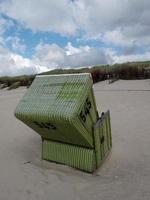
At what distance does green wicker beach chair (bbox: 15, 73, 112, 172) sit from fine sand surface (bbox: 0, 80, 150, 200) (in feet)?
0.94

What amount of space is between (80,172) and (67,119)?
1.31 m

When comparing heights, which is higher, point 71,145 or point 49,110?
point 49,110

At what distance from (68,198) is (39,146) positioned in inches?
116

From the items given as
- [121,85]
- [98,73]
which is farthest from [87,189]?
[98,73]

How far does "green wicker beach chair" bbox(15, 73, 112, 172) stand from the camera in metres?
4.84

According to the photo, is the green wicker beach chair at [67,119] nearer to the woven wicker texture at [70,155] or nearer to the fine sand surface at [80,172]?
the woven wicker texture at [70,155]

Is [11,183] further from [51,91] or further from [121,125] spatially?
[121,125]

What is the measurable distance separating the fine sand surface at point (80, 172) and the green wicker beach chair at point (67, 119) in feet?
0.94

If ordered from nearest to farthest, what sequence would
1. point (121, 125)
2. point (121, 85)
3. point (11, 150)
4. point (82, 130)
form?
point (82, 130)
point (11, 150)
point (121, 125)
point (121, 85)

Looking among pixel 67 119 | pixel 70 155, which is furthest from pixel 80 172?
pixel 67 119

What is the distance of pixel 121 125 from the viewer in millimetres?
8562

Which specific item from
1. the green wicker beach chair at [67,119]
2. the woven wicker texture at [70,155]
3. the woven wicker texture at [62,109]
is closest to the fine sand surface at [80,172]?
the woven wicker texture at [70,155]

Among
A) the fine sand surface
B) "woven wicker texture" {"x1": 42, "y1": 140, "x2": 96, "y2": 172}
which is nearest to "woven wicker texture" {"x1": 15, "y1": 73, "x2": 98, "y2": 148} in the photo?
"woven wicker texture" {"x1": 42, "y1": 140, "x2": 96, "y2": 172}

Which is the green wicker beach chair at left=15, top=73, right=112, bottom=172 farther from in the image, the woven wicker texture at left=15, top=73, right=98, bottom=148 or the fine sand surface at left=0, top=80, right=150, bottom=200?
the fine sand surface at left=0, top=80, right=150, bottom=200
